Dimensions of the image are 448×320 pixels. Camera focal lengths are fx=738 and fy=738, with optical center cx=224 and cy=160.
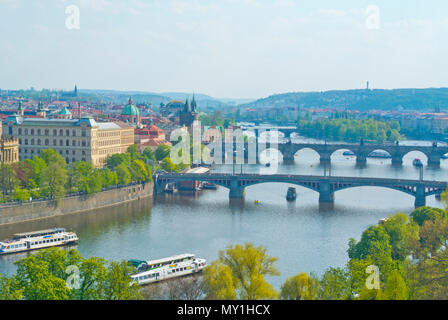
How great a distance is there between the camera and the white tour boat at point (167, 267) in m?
19.4

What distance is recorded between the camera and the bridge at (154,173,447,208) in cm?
3278

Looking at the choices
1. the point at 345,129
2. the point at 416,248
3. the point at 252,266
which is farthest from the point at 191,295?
the point at 345,129

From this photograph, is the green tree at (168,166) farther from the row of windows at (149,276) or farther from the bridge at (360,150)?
the row of windows at (149,276)

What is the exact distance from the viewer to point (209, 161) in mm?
48688

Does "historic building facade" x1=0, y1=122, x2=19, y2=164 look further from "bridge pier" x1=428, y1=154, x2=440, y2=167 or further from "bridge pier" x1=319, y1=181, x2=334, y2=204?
"bridge pier" x1=428, y1=154, x2=440, y2=167

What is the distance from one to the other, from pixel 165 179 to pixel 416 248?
21773 millimetres

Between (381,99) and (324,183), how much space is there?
442ft

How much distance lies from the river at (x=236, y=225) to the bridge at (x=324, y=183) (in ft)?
1.97

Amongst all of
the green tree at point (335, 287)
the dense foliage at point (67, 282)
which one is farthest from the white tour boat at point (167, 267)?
the green tree at point (335, 287)

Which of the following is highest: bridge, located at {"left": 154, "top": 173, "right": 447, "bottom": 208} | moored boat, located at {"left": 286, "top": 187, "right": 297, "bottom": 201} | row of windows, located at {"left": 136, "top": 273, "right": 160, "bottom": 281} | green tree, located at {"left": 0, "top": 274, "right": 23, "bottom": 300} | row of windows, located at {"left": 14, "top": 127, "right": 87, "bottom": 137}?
row of windows, located at {"left": 14, "top": 127, "right": 87, "bottom": 137}

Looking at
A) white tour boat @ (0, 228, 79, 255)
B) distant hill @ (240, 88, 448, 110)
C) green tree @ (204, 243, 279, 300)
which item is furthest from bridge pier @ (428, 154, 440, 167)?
distant hill @ (240, 88, 448, 110)

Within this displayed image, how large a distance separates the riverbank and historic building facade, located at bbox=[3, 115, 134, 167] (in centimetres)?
529

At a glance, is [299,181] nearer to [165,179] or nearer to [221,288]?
[165,179]

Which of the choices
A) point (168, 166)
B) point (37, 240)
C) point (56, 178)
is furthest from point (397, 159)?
point (37, 240)
